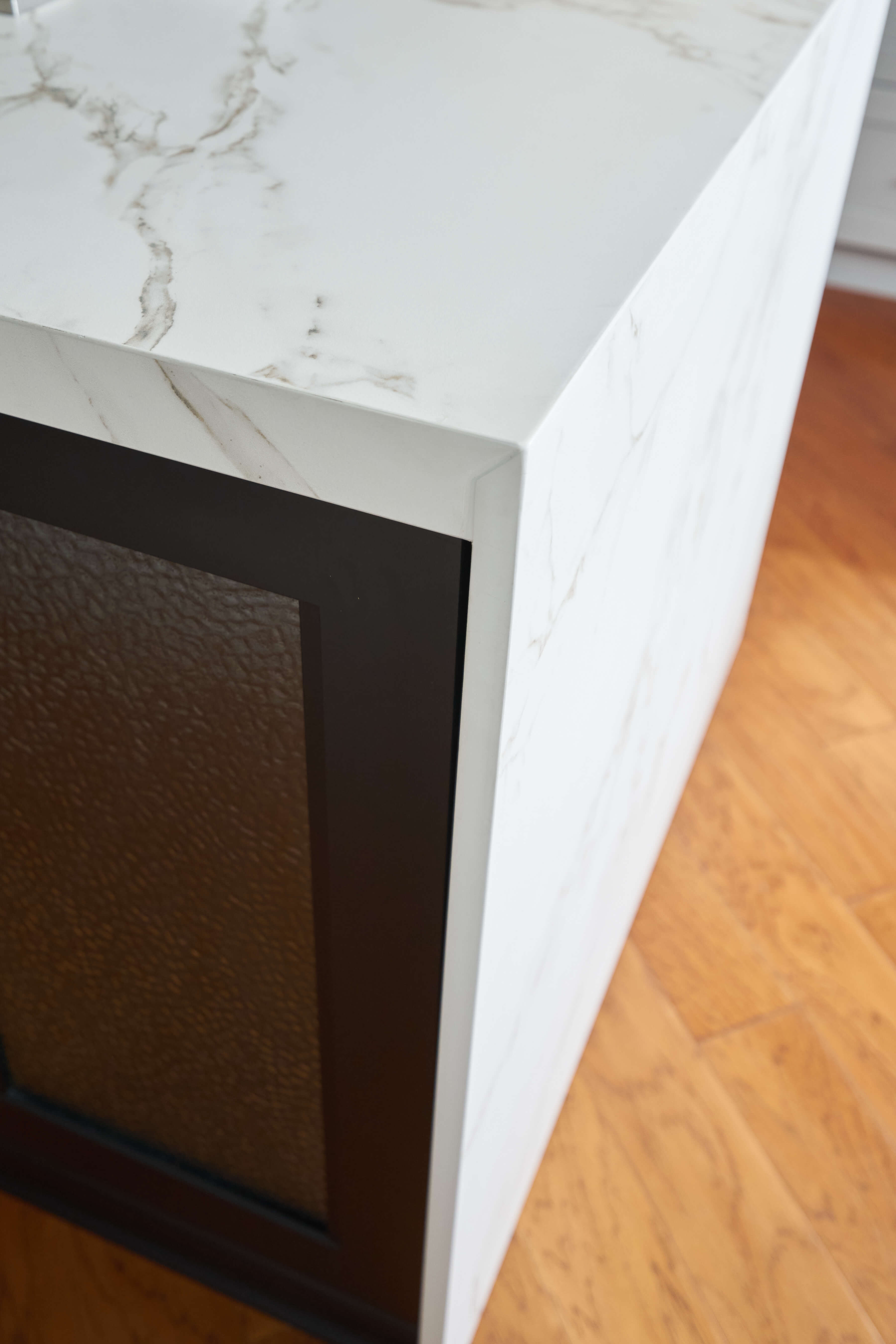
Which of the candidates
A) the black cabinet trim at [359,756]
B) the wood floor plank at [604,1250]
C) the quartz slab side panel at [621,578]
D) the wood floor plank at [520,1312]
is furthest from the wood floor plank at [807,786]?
the black cabinet trim at [359,756]

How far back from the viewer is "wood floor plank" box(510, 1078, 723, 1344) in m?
0.95

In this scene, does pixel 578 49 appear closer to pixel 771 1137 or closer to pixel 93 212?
pixel 93 212

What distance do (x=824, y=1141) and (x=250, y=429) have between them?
38.0 inches

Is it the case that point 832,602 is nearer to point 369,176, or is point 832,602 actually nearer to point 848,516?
point 848,516

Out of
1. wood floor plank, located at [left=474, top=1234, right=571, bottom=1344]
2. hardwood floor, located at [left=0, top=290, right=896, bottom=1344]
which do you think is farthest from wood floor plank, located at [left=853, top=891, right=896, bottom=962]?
wood floor plank, located at [left=474, top=1234, right=571, bottom=1344]

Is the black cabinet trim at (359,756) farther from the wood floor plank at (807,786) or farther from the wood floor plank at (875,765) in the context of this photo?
the wood floor plank at (875,765)

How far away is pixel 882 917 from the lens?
1.29 meters

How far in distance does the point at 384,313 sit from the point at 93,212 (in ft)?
0.49

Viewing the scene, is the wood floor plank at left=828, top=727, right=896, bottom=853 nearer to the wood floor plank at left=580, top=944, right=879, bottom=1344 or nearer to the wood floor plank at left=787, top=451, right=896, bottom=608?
the wood floor plank at left=787, top=451, right=896, bottom=608

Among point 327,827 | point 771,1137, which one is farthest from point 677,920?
point 327,827

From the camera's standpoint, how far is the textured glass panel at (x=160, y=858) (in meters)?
0.55

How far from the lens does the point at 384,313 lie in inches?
16.9

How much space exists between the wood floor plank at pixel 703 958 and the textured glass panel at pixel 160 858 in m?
0.52

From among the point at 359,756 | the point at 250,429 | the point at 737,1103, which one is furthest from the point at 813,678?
the point at 250,429
